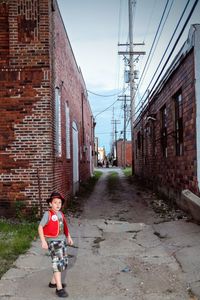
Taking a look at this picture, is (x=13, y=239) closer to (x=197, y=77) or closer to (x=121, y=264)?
(x=121, y=264)

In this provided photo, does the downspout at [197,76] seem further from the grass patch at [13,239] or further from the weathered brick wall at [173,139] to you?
the grass patch at [13,239]

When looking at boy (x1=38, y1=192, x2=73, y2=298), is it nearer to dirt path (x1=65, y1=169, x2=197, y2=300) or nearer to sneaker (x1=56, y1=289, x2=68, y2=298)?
sneaker (x1=56, y1=289, x2=68, y2=298)

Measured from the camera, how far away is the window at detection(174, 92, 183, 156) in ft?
40.2

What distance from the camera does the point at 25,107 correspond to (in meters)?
10.9

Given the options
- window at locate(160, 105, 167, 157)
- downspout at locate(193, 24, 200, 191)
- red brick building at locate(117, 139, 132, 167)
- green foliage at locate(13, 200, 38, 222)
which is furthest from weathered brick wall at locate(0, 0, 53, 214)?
red brick building at locate(117, 139, 132, 167)

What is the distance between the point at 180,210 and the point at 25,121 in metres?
5.22

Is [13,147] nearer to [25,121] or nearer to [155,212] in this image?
[25,121]

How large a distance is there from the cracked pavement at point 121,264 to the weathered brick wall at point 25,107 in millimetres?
1675

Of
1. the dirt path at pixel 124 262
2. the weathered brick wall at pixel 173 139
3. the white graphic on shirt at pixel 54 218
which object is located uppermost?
the weathered brick wall at pixel 173 139

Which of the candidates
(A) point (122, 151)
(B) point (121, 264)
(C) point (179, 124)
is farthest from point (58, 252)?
(A) point (122, 151)

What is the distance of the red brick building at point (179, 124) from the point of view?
33.2ft

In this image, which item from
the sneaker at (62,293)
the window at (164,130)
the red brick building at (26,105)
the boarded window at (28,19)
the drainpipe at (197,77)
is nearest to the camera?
the sneaker at (62,293)

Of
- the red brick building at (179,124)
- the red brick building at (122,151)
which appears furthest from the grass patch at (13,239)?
the red brick building at (122,151)

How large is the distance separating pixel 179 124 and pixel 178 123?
18cm
